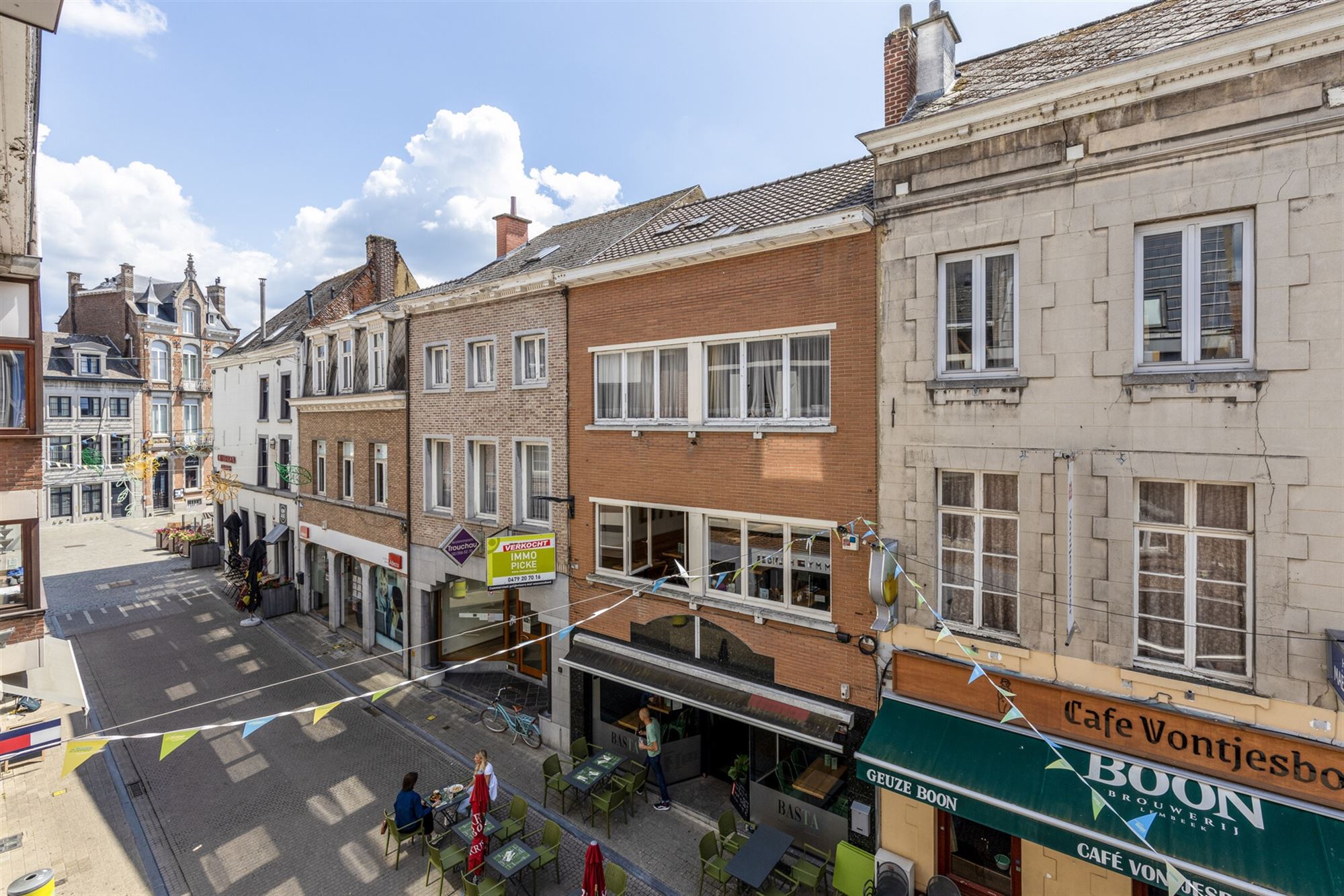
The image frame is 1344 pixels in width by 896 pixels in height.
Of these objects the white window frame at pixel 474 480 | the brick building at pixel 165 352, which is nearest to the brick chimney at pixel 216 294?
the brick building at pixel 165 352

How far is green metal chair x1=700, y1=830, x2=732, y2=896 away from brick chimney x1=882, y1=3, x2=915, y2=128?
11917 mm

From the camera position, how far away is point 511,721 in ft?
48.8

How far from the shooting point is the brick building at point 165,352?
4581 cm

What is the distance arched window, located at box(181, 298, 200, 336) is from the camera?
47.9 m

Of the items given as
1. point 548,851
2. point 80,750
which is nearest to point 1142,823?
Result: point 548,851

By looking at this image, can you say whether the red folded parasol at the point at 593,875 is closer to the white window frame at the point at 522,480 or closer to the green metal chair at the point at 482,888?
the green metal chair at the point at 482,888

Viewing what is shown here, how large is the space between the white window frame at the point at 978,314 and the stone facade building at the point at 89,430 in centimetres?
5109

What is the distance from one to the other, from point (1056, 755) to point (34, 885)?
13919mm

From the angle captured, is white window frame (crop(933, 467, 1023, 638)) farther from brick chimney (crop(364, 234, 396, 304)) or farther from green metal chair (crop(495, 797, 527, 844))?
brick chimney (crop(364, 234, 396, 304))

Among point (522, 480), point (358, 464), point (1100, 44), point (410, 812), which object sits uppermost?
point (1100, 44)

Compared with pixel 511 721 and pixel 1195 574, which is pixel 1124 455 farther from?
pixel 511 721

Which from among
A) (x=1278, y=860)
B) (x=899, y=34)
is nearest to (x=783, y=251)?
(x=899, y=34)

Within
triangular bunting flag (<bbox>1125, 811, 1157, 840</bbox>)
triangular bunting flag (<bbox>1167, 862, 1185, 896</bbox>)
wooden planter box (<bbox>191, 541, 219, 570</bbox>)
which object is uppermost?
triangular bunting flag (<bbox>1125, 811, 1157, 840</bbox>)

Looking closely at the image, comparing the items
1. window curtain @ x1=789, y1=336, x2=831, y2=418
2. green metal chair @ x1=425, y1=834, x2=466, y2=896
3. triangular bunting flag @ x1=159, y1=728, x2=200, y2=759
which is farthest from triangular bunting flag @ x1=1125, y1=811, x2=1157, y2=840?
triangular bunting flag @ x1=159, y1=728, x2=200, y2=759
